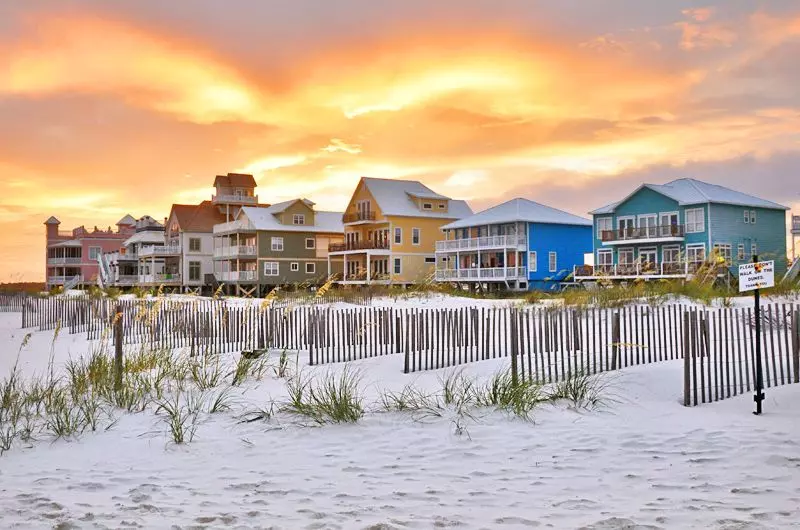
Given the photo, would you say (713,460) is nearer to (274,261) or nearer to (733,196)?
(733,196)

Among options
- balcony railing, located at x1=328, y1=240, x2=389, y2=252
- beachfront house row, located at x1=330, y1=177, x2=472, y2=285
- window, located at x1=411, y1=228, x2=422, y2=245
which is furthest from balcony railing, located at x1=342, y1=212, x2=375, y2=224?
window, located at x1=411, y1=228, x2=422, y2=245

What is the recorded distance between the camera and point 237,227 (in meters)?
65.2

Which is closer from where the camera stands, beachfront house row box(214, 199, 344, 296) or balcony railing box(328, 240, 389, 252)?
balcony railing box(328, 240, 389, 252)

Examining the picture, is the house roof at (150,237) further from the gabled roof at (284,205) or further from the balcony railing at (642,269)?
the balcony railing at (642,269)

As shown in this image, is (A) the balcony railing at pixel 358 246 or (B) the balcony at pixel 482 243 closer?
(B) the balcony at pixel 482 243

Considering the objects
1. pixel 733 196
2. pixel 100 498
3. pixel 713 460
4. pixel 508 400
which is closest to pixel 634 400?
pixel 508 400

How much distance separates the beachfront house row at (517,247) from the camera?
172 ft

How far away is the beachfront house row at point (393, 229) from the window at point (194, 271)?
52.9 ft

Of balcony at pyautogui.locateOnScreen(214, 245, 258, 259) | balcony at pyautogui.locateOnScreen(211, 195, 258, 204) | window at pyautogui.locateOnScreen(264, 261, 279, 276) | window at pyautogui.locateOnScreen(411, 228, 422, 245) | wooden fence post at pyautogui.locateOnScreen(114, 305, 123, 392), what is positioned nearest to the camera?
wooden fence post at pyautogui.locateOnScreen(114, 305, 123, 392)

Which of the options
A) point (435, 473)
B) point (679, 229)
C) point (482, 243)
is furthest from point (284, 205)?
point (435, 473)

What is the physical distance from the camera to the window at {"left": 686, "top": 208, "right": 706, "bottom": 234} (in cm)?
4584

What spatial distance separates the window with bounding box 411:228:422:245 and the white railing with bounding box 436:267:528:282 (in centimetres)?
716

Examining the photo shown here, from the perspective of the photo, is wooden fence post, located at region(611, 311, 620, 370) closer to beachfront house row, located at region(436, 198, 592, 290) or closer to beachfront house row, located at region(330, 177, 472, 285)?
beachfront house row, located at region(436, 198, 592, 290)

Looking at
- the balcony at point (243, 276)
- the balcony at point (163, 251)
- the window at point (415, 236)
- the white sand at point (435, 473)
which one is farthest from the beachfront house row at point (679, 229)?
the balcony at point (163, 251)
